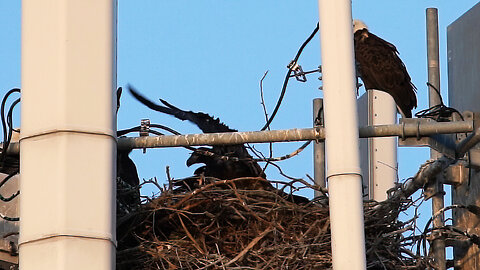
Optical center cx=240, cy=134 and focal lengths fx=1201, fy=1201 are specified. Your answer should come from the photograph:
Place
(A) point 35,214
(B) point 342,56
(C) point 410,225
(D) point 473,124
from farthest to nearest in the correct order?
1. (C) point 410,225
2. (D) point 473,124
3. (B) point 342,56
4. (A) point 35,214

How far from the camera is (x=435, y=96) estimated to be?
20.8 feet

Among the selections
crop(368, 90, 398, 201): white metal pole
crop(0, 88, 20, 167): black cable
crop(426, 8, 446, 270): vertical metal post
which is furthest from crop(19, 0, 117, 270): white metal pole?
crop(368, 90, 398, 201): white metal pole

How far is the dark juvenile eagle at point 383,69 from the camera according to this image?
940 cm

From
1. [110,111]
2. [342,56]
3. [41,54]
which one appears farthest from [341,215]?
[41,54]

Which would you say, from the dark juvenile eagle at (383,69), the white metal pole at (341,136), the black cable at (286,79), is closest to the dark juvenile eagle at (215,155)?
the black cable at (286,79)

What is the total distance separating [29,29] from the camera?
4309mm

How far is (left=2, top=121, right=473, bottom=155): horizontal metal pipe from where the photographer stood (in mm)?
4699

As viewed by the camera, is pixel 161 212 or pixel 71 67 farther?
pixel 161 212

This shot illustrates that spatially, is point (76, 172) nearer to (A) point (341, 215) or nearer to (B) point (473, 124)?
(A) point (341, 215)

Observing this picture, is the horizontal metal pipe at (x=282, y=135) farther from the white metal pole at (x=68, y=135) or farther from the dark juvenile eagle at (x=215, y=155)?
the dark juvenile eagle at (x=215, y=155)

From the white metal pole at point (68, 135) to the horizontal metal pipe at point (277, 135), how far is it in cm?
57

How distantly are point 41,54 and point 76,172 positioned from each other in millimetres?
465

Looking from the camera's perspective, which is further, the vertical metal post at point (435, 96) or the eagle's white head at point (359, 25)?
the eagle's white head at point (359, 25)

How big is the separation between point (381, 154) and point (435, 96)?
3.75ft
